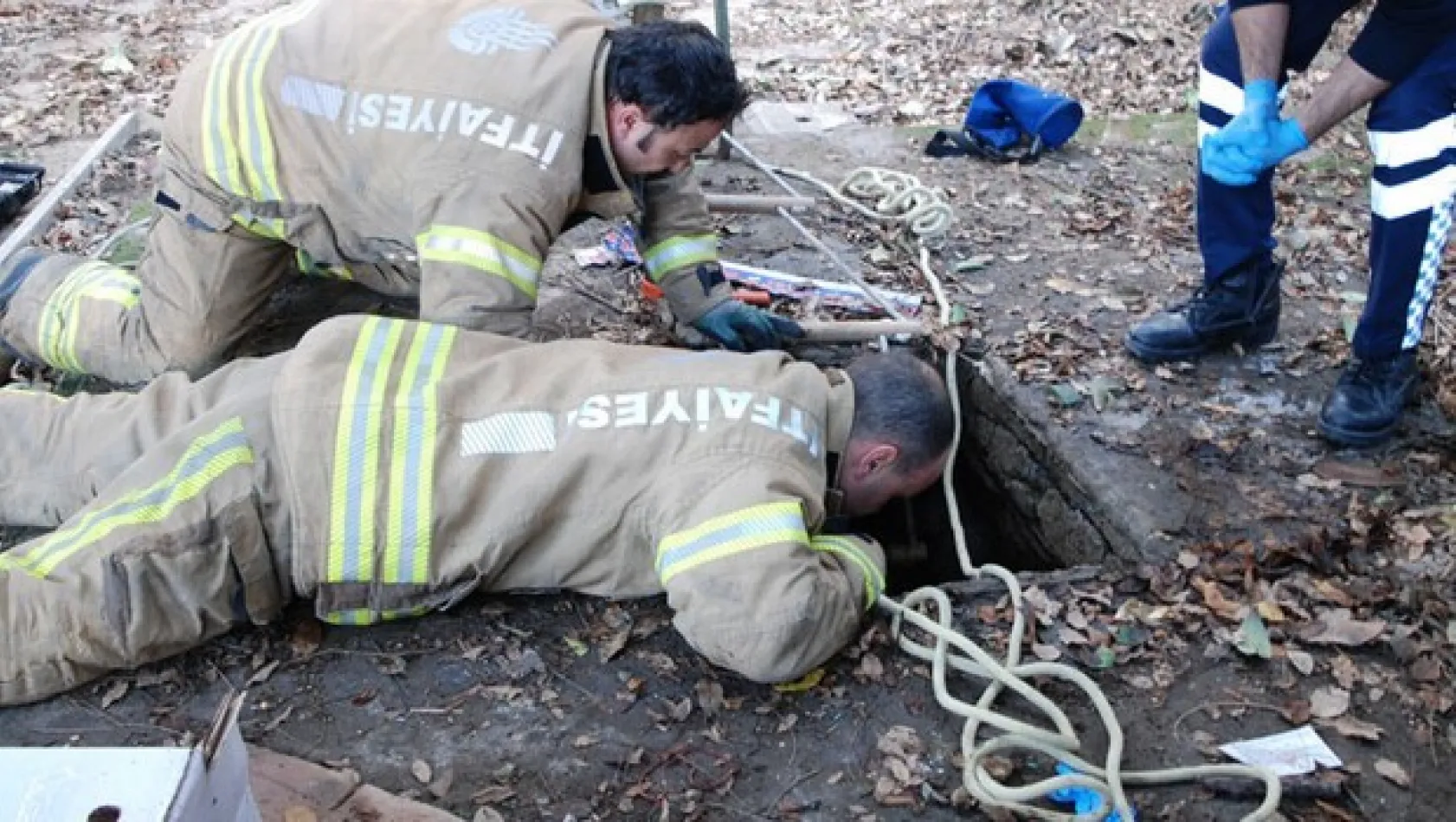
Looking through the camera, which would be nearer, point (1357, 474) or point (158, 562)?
point (158, 562)

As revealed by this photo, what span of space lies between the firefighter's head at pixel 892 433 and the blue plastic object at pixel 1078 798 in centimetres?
90

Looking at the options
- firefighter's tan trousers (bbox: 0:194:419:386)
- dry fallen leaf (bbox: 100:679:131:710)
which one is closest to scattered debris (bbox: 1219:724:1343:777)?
dry fallen leaf (bbox: 100:679:131:710)

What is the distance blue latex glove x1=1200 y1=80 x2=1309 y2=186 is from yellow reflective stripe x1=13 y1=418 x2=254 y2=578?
3043mm

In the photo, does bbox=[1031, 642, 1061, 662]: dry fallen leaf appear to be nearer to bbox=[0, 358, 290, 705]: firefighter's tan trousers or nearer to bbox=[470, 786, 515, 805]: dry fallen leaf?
bbox=[470, 786, 515, 805]: dry fallen leaf

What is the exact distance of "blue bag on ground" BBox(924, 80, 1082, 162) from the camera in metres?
6.14

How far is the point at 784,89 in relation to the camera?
24.3ft

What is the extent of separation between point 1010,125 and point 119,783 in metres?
5.33

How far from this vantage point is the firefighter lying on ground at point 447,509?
117 inches

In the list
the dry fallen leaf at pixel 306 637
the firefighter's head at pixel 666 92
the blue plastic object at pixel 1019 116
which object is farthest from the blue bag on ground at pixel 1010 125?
the dry fallen leaf at pixel 306 637

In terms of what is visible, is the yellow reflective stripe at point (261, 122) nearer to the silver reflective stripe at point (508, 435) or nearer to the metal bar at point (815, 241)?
the silver reflective stripe at point (508, 435)

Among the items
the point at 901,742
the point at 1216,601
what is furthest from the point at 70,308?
the point at 1216,601

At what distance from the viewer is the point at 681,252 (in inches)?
174

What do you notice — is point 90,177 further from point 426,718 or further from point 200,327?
point 426,718

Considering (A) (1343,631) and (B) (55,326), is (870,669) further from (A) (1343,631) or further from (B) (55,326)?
(B) (55,326)
